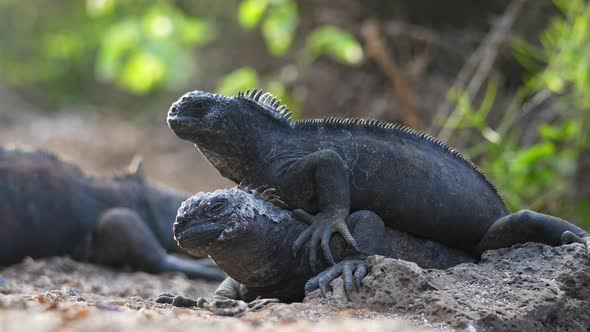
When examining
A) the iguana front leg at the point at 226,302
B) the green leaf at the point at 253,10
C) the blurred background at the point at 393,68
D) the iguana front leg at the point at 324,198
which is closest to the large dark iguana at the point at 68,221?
the blurred background at the point at 393,68

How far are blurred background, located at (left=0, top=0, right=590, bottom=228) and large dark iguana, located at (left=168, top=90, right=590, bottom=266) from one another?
10.2ft

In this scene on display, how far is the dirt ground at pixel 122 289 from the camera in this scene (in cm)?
303

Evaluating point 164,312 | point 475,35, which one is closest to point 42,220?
point 164,312

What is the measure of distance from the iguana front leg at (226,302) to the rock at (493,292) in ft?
0.98

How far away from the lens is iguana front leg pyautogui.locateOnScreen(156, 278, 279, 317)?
4.08m

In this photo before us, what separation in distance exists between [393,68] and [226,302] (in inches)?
260

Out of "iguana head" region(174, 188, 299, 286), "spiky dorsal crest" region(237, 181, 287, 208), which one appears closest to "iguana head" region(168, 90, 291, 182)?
"spiky dorsal crest" region(237, 181, 287, 208)

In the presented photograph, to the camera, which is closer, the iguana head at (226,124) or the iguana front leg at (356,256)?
the iguana front leg at (356,256)

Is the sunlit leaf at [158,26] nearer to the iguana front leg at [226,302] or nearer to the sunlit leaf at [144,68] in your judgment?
the sunlit leaf at [144,68]

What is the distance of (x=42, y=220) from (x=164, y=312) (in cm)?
458

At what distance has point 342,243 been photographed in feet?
15.1

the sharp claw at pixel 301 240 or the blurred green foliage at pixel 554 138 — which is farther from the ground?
the blurred green foliage at pixel 554 138

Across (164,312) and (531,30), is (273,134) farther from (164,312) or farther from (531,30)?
(531,30)

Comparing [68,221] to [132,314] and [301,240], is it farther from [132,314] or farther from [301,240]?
[132,314]
